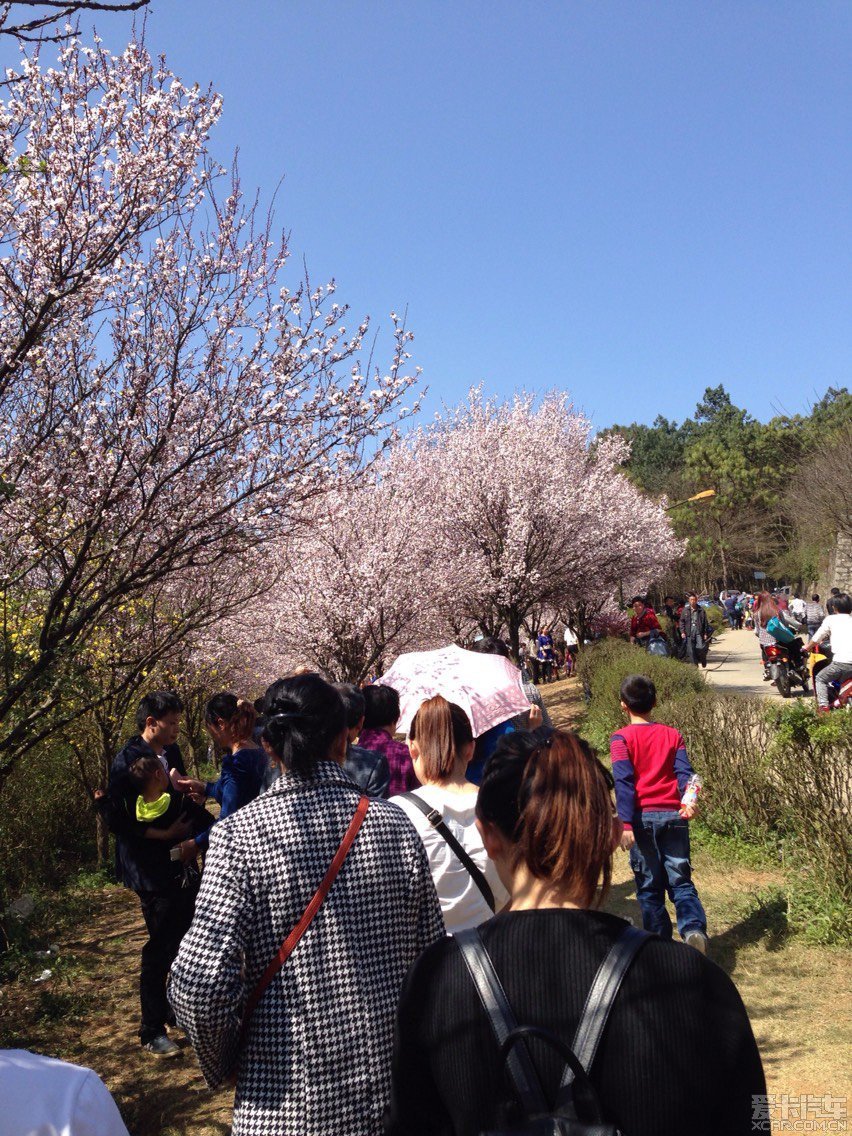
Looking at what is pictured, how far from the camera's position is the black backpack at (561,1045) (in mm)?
1378

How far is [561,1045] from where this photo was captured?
54.2 inches

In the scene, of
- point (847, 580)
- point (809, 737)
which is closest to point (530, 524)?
point (809, 737)

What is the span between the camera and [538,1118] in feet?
4.56

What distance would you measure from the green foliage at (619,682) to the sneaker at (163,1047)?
627 cm

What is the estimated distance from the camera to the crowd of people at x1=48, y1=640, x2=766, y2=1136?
147 centimetres

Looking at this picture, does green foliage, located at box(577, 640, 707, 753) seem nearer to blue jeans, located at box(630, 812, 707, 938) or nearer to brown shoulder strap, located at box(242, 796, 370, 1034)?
blue jeans, located at box(630, 812, 707, 938)

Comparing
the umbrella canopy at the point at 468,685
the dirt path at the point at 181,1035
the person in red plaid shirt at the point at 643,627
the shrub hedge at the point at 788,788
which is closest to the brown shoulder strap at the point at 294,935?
the umbrella canopy at the point at 468,685

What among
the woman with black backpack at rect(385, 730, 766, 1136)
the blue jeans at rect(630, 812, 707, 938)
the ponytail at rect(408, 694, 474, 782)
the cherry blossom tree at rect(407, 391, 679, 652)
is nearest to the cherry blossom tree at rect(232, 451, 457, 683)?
the cherry blossom tree at rect(407, 391, 679, 652)

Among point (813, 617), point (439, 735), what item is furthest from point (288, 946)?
point (813, 617)

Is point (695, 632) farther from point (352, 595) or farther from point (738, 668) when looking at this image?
point (352, 595)

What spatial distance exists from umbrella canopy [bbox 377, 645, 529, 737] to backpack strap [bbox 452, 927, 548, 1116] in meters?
2.91

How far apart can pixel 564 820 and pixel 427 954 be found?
0.34 m

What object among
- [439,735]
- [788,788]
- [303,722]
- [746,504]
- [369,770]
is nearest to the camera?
[303,722]

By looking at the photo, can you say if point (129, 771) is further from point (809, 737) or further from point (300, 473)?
point (809, 737)
